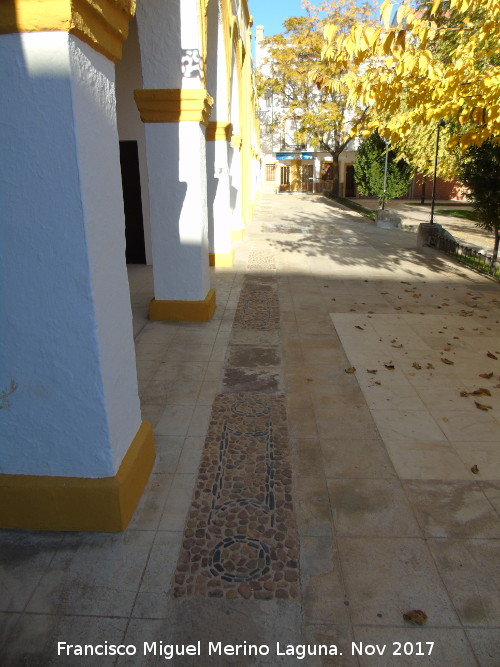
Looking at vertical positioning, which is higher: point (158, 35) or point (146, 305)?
point (158, 35)

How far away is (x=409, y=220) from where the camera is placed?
68.7ft

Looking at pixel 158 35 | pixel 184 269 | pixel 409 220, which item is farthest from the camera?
pixel 409 220

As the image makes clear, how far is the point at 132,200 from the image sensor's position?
33.9 feet

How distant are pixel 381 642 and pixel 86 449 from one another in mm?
1801

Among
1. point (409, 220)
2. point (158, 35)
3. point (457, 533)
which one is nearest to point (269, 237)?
point (409, 220)

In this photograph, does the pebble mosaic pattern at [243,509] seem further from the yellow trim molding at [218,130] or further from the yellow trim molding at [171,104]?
the yellow trim molding at [218,130]

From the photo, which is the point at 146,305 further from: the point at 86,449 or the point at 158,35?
the point at 86,449

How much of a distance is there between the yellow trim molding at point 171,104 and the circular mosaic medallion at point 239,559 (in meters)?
5.02

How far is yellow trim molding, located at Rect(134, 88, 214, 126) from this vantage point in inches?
236

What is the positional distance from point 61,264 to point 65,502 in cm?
139

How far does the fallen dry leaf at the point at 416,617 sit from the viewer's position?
7.86 feet

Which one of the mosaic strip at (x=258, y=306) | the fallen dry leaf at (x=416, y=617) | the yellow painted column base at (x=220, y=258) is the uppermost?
the yellow painted column base at (x=220, y=258)

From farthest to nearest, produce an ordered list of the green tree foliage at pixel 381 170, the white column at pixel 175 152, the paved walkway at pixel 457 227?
1. the green tree foliage at pixel 381 170
2. the paved walkway at pixel 457 227
3. the white column at pixel 175 152

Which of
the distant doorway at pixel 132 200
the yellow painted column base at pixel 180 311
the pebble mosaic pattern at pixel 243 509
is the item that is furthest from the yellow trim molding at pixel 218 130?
the pebble mosaic pattern at pixel 243 509
